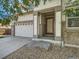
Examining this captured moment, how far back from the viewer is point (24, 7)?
Result: 30.0 ft

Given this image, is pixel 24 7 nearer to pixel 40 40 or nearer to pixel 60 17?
pixel 60 17

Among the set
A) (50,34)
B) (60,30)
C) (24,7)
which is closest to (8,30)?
(50,34)

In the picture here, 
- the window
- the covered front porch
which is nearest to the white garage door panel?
the covered front porch

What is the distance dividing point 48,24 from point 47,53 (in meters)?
7.19

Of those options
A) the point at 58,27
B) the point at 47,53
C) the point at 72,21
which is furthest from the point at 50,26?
the point at 47,53

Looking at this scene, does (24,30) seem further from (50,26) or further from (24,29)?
(50,26)

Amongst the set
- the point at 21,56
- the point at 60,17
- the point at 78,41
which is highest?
the point at 60,17

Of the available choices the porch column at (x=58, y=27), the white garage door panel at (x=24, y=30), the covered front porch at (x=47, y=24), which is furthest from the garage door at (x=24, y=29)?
the porch column at (x=58, y=27)

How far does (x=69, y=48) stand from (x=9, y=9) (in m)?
6.61

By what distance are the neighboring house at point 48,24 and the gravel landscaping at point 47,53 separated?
1.21 m

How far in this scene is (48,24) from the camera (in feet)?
61.8

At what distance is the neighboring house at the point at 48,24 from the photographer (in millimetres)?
13523

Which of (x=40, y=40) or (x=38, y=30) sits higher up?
(x=38, y=30)

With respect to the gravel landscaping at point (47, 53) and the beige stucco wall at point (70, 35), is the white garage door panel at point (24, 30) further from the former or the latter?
the beige stucco wall at point (70, 35)
